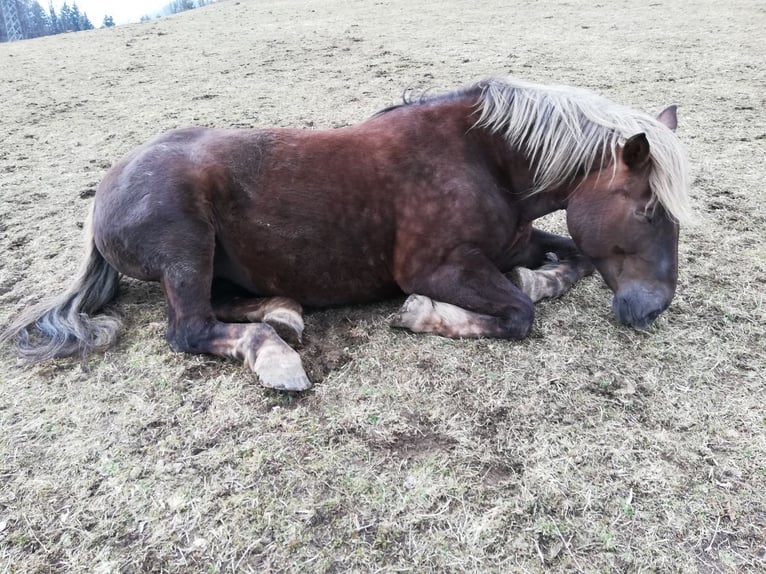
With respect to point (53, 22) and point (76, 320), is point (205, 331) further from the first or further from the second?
point (53, 22)

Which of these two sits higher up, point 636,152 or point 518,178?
point 636,152

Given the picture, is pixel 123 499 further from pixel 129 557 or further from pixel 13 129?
pixel 13 129

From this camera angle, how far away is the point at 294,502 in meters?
1.85

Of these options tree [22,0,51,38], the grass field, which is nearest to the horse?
the grass field

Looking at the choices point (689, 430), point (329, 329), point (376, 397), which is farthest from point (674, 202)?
point (329, 329)

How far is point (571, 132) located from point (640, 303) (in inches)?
35.9

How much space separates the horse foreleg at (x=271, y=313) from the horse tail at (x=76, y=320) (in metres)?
0.57

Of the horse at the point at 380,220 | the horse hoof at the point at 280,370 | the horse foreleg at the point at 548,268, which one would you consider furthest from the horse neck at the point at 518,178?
the horse hoof at the point at 280,370

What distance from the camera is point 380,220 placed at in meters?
2.87

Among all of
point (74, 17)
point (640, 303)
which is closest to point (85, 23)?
point (74, 17)

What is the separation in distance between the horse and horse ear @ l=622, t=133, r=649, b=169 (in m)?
0.01

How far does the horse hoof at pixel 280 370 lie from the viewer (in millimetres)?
2330

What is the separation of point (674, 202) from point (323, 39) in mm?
10249

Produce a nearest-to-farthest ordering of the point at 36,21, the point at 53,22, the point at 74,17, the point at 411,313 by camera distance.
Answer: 1. the point at 411,313
2. the point at 36,21
3. the point at 53,22
4. the point at 74,17
